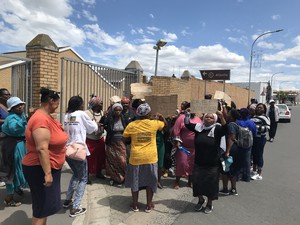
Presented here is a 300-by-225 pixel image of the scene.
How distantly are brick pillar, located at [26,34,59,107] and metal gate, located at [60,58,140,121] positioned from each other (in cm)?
32

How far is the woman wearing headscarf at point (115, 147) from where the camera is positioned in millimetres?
5426

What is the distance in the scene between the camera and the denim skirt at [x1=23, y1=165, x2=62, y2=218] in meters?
2.95

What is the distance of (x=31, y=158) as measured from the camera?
2.93 meters

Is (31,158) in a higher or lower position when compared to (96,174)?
higher

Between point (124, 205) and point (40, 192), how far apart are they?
6.36 feet

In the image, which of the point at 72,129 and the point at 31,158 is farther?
the point at 72,129

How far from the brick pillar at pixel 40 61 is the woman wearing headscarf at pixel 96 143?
1328 millimetres

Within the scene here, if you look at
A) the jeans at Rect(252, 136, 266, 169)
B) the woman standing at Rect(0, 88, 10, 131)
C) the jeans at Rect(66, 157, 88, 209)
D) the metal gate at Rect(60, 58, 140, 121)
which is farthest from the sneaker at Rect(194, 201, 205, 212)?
the metal gate at Rect(60, 58, 140, 121)

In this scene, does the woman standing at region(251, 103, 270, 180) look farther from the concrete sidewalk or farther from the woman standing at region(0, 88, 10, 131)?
the woman standing at region(0, 88, 10, 131)

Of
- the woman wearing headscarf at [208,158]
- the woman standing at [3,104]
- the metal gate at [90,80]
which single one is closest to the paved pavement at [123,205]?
the woman wearing headscarf at [208,158]

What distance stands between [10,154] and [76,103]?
1207mm

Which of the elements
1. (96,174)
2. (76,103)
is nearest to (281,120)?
(96,174)

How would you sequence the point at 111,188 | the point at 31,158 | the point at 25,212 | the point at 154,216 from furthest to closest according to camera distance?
1. the point at 111,188
2. the point at 154,216
3. the point at 25,212
4. the point at 31,158

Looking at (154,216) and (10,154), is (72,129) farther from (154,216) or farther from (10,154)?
(154,216)
